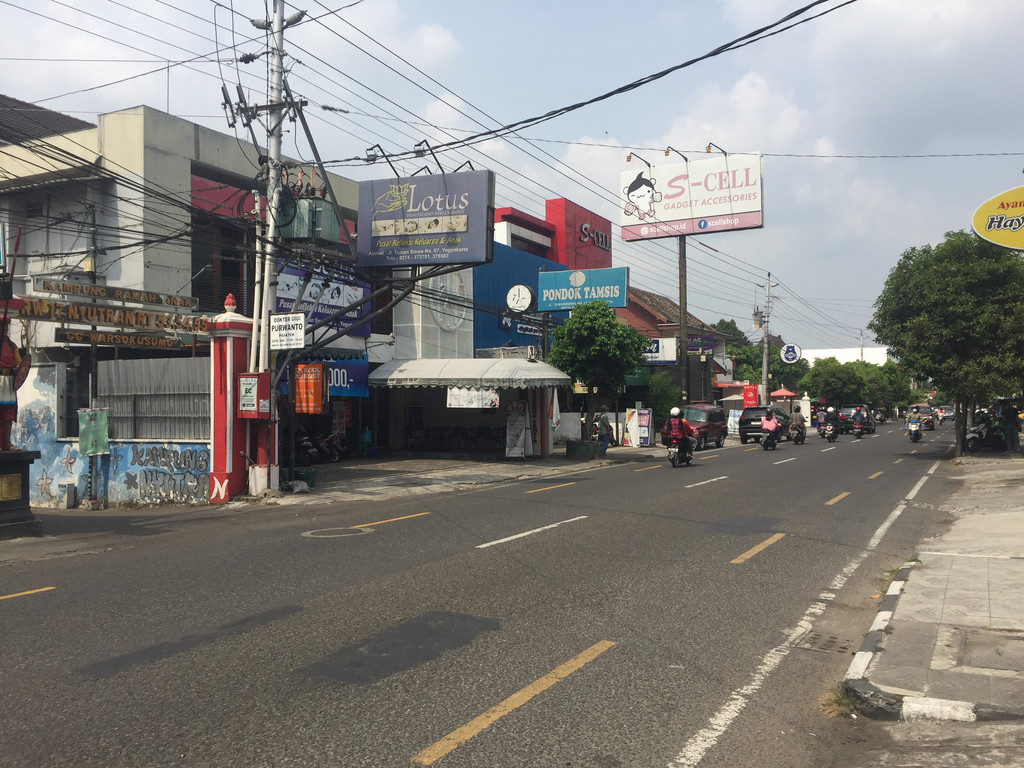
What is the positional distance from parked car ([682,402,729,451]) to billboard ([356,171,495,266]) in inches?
751

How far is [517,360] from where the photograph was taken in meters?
27.5

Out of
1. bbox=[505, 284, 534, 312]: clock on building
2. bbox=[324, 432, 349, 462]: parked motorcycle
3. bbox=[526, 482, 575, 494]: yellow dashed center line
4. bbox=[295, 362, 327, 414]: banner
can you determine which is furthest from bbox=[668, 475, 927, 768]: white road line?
bbox=[505, 284, 534, 312]: clock on building

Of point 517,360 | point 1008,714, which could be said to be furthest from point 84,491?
point 1008,714

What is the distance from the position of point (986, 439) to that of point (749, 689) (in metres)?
30.4

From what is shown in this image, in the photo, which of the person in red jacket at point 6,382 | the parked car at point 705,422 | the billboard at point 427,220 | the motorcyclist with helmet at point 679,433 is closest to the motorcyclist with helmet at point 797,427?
the parked car at point 705,422

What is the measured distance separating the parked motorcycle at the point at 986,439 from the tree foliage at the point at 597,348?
1323cm

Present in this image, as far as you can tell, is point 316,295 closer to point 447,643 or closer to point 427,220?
point 427,220

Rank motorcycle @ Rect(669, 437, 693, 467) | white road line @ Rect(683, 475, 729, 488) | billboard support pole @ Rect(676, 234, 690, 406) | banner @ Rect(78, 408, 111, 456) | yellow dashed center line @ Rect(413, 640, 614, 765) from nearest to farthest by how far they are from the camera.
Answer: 1. yellow dashed center line @ Rect(413, 640, 614, 765)
2. banner @ Rect(78, 408, 111, 456)
3. white road line @ Rect(683, 475, 729, 488)
4. motorcycle @ Rect(669, 437, 693, 467)
5. billboard support pole @ Rect(676, 234, 690, 406)

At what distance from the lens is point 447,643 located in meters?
6.18

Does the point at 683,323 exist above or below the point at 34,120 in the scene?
below

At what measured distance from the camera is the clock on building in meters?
31.9

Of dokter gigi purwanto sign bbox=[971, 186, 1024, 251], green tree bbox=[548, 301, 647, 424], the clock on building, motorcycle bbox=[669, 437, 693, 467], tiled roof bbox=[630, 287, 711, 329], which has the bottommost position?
motorcycle bbox=[669, 437, 693, 467]

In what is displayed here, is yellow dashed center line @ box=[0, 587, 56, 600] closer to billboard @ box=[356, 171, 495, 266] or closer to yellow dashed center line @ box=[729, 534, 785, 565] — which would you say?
yellow dashed center line @ box=[729, 534, 785, 565]

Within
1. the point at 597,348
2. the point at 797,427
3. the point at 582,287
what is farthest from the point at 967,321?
the point at 582,287
